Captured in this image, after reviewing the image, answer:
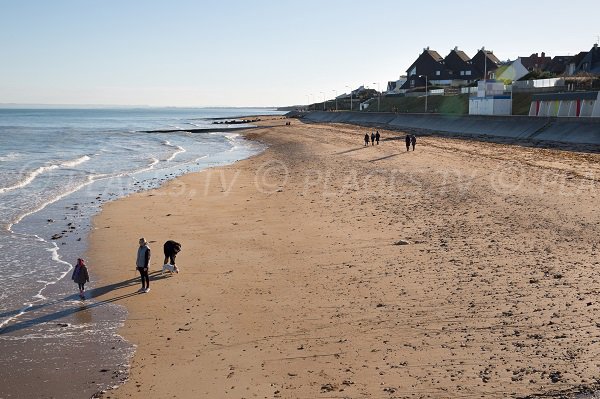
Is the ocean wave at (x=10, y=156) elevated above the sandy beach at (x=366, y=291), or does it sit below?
above

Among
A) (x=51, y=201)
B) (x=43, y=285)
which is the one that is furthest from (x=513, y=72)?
(x=43, y=285)

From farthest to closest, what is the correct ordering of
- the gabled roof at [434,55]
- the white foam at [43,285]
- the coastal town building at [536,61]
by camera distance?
1. the gabled roof at [434,55]
2. the coastal town building at [536,61]
3. the white foam at [43,285]

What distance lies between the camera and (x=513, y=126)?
163 feet

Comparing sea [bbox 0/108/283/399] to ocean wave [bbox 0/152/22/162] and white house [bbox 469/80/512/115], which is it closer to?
ocean wave [bbox 0/152/22/162]

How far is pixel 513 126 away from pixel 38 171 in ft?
130

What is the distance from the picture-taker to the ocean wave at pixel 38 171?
2963cm

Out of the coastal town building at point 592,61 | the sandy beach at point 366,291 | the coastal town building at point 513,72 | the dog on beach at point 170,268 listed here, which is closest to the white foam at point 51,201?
the sandy beach at point 366,291

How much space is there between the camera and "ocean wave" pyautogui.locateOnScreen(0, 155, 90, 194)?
2963cm

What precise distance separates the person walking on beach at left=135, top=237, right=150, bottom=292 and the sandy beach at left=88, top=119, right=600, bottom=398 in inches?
14.7

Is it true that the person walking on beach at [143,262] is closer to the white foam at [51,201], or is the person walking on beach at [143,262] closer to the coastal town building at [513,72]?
the white foam at [51,201]

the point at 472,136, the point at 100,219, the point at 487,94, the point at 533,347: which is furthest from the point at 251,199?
the point at 487,94

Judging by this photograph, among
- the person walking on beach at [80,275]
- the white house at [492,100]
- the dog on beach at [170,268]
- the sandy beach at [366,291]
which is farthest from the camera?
the white house at [492,100]

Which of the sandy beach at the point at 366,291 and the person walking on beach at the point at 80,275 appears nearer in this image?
the sandy beach at the point at 366,291

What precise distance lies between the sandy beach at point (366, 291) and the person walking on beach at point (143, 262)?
1.23 ft
